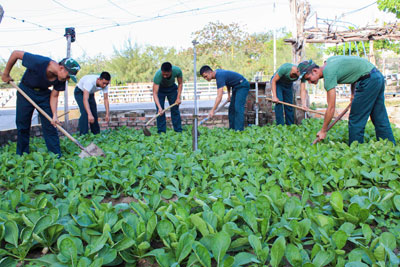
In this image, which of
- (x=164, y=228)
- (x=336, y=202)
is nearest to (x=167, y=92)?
(x=336, y=202)

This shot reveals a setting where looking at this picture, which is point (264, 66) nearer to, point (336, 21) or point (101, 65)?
point (101, 65)

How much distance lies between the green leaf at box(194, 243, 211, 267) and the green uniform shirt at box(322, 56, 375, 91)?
110 inches

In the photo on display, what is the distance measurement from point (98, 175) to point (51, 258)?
134 cm

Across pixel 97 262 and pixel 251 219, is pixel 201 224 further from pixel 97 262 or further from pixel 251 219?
pixel 97 262

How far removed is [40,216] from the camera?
1.86m

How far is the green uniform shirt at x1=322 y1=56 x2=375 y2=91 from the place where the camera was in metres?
3.68

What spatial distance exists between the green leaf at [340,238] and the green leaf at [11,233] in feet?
5.05

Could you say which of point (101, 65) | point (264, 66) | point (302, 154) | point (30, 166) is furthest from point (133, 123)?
point (101, 65)

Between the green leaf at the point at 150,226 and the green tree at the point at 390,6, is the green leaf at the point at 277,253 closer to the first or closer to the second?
the green leaf at the point at 150,226

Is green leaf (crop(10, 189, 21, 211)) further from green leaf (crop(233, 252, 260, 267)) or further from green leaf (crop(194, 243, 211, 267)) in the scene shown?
green leaf (crop(233, 252, 260, 267))

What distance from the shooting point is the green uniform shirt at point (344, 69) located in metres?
3.68

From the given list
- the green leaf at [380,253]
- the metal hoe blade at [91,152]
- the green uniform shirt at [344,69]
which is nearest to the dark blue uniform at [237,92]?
the green uniform shirt at [344,69]

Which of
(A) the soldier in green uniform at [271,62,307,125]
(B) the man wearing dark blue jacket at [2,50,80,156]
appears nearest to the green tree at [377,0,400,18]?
(A) the soldier in green uniform at [271,62,307,125]

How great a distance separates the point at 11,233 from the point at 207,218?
100 cm
